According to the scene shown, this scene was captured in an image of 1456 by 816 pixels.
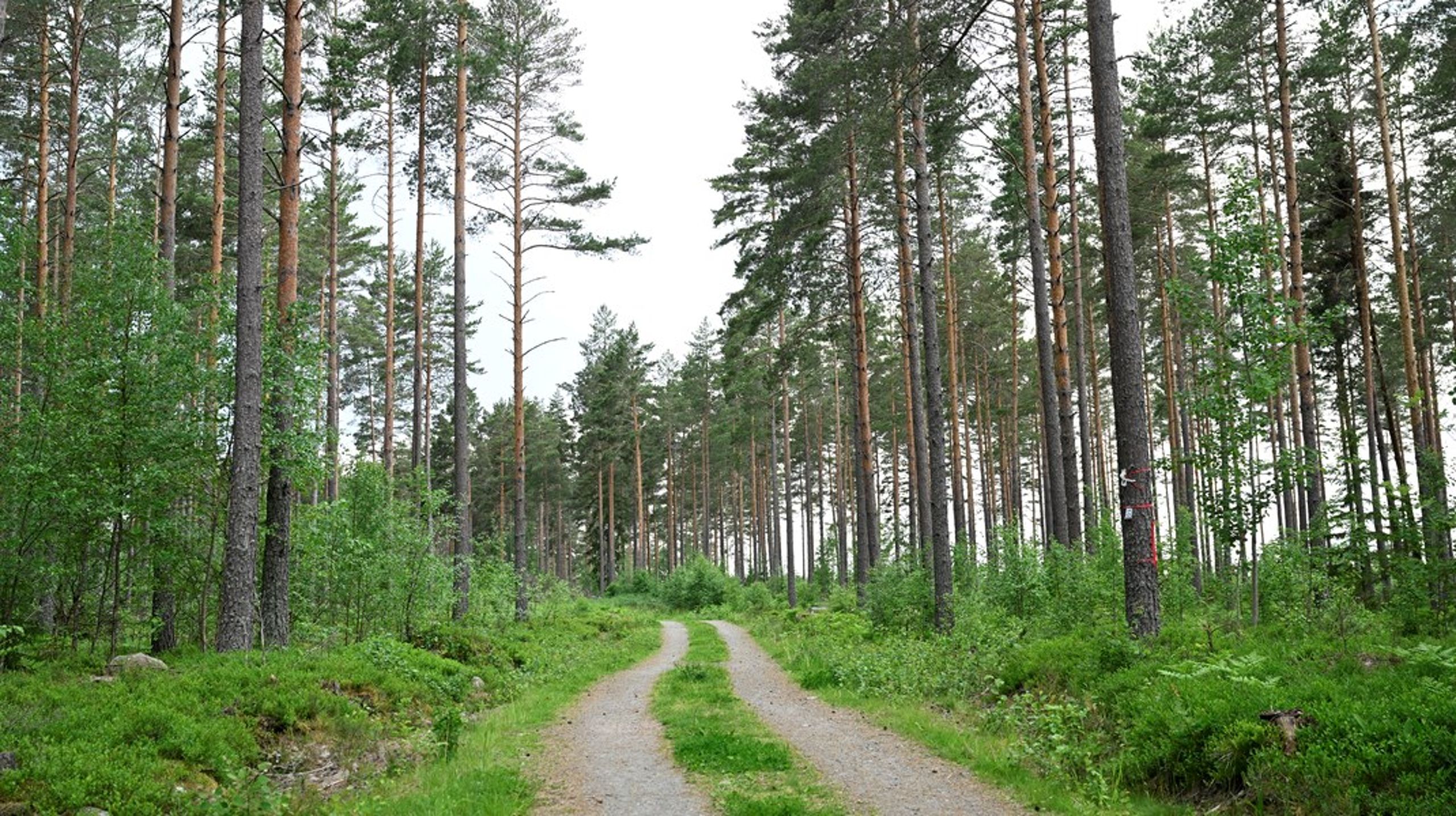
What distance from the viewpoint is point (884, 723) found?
8.88 meters

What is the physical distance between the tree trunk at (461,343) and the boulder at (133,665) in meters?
8.03

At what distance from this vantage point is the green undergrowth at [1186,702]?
16.1 feet

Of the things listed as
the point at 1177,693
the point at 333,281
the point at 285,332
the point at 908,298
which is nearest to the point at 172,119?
the point at 285,332

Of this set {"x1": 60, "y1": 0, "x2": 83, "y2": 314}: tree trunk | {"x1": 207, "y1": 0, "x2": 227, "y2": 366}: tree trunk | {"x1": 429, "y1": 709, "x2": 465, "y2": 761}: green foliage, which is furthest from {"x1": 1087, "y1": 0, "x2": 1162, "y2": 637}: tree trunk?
{"x1": 60, "y1": 0, "x2": 83, "y2": 314}: tree trunk

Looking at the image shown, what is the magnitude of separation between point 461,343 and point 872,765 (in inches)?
575

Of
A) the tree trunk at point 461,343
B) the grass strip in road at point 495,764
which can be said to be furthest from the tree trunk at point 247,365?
the tree trunk at point 461,343

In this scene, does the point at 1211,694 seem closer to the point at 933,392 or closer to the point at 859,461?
the point at 933,392

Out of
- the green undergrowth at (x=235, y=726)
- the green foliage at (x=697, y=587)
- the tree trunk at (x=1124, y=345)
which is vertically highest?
the tree trunk at (x=1124, y=345)

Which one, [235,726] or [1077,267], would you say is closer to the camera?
[235,726]

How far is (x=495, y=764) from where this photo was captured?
7.38m

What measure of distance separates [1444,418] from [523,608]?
33259mm

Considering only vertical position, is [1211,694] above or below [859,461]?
below

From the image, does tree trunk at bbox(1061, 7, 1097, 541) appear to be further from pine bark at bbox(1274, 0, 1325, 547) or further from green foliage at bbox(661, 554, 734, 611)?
green foliage at bbox(661, 554, 734, 611)

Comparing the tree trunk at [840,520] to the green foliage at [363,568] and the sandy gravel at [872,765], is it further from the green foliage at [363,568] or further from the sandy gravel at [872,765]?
the sandy gravel at [872,765]
